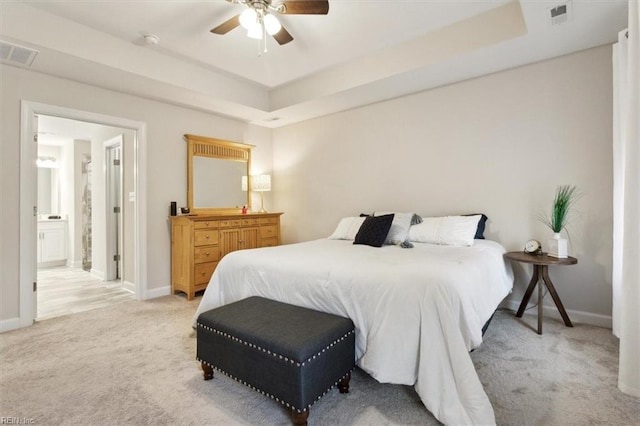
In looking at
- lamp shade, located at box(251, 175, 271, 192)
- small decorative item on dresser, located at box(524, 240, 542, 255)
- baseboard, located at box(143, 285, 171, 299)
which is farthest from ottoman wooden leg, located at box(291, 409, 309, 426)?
lamp shade, located at box(251, 175, 271, 192)

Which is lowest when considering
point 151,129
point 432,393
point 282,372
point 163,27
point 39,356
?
point 39,356

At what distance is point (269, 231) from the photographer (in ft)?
15.3

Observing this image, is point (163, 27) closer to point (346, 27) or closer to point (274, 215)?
point (346, 27)

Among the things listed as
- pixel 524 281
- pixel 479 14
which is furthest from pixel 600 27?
pixel 524 281

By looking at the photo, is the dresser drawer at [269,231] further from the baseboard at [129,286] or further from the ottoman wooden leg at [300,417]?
the ottoman wooden leg at [300,417]

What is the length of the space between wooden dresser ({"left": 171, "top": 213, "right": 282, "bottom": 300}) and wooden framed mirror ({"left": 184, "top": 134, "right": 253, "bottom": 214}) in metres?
0.49

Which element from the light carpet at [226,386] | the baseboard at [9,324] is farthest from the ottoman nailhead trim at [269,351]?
the baseboard at [9,324]

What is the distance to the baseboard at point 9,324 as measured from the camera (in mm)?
2758

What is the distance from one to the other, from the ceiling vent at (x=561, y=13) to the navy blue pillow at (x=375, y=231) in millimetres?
2002

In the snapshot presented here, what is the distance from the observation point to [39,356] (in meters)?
2.29

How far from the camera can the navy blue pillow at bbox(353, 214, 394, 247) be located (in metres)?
2.98

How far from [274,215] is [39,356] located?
2996mm

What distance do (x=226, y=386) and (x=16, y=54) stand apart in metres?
3.23

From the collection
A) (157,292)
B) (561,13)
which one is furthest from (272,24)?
(157,292)
